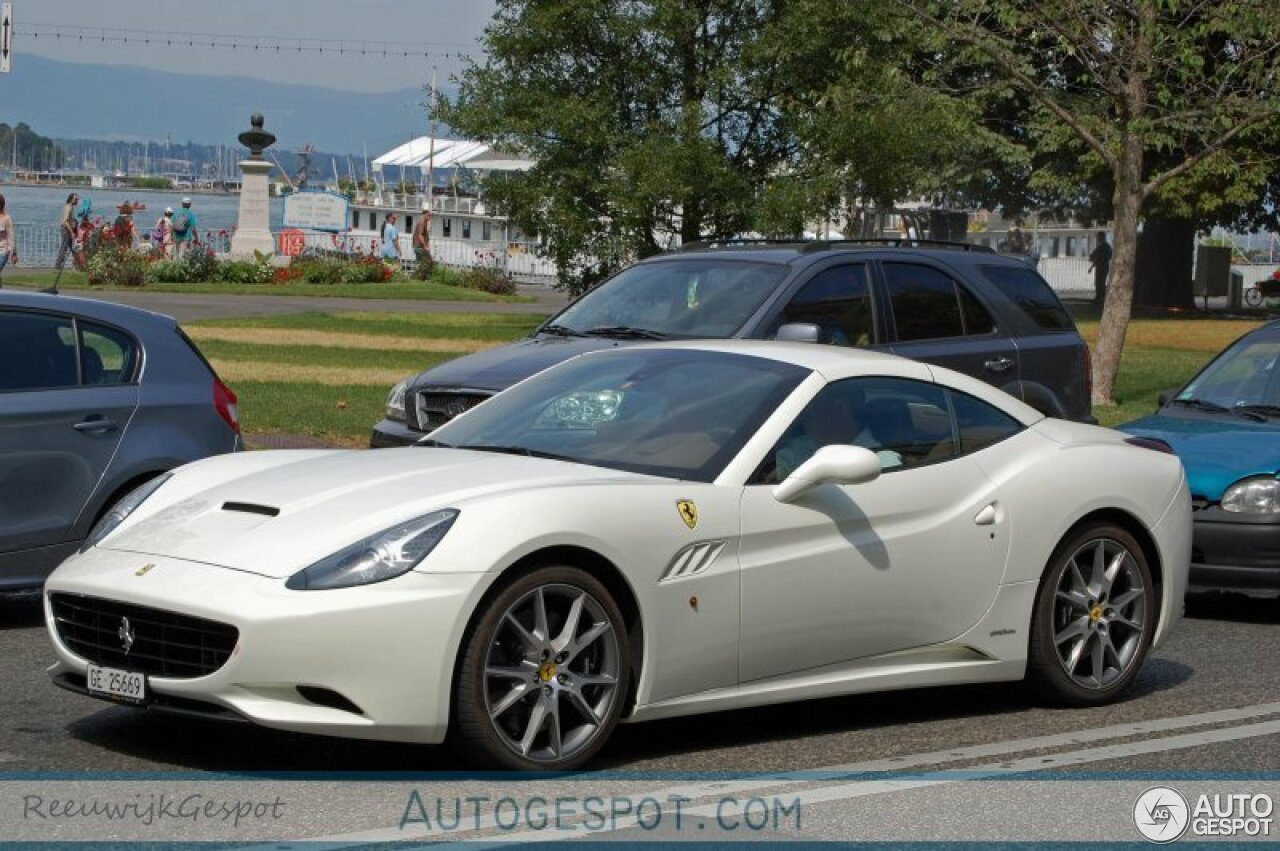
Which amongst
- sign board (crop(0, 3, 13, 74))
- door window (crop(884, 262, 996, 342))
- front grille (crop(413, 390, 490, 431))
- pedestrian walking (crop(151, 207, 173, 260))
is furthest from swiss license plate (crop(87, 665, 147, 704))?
pedestrian walking (crop(151, 207, 173, 260))

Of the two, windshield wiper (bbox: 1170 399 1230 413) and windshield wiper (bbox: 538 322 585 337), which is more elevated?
windshield wiper (bbox: 538 322 585 337)

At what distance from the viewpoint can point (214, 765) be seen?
6582 mm

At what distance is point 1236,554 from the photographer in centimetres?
1059

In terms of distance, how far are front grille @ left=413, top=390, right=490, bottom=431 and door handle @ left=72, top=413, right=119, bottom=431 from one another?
2950mm

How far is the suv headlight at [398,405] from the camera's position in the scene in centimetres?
1291

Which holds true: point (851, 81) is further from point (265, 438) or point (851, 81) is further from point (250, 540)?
point (250, 540)

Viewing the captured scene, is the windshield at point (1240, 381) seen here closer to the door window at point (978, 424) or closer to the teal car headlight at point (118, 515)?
the door window at point (978, 424)

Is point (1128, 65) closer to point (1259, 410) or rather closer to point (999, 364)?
point (999, 364)

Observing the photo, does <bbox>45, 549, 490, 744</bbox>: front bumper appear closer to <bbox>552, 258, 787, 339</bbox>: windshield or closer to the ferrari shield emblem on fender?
the ferrari shield emblem on fender

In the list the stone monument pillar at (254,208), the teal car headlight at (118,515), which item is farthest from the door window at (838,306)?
the stone monument pillar at (254,208)

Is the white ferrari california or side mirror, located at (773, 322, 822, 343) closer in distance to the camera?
the white ferrari california

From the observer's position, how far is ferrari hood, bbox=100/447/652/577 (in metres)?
6.42
